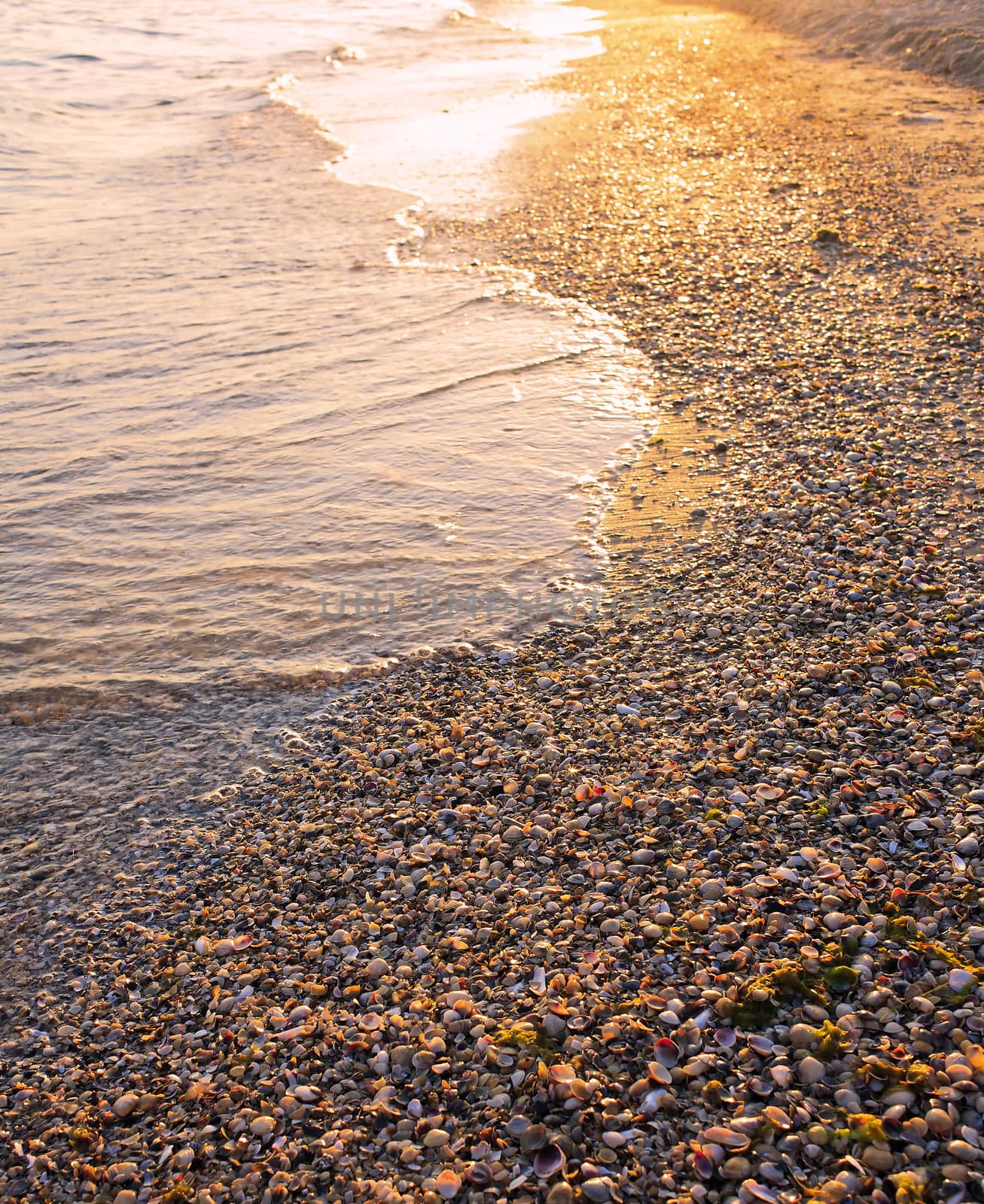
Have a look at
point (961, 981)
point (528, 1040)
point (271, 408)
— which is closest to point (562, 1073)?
point (528, 1040)

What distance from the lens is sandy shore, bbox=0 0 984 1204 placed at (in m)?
3.50

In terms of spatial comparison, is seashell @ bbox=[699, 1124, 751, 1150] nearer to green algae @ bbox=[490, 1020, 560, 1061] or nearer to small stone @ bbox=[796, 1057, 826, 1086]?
small stone @ bbox=[796, 1057, 826, 1086]

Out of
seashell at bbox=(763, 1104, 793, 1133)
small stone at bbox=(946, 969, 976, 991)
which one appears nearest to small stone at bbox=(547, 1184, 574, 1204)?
seashell at bbox=(763, 1104, 793, 1133)

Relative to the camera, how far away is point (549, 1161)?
11.2 ft

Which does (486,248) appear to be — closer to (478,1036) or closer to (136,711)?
(136,711)

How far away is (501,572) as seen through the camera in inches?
285

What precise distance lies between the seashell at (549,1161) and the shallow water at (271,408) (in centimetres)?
356

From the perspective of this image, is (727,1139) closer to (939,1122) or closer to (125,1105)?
(939,1122)

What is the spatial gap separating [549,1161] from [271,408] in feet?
25.1

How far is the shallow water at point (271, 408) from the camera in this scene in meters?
7.08

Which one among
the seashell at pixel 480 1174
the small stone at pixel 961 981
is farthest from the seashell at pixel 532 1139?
the small stone at pixel 961 981

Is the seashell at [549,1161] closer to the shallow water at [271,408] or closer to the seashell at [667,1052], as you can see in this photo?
the seashell at [667,1052]

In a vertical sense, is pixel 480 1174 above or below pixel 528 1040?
below

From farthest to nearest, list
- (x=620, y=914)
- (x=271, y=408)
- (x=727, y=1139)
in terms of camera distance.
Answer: (x=271, y=408)
(x=620, y=914)
(x=727, y=1139)
